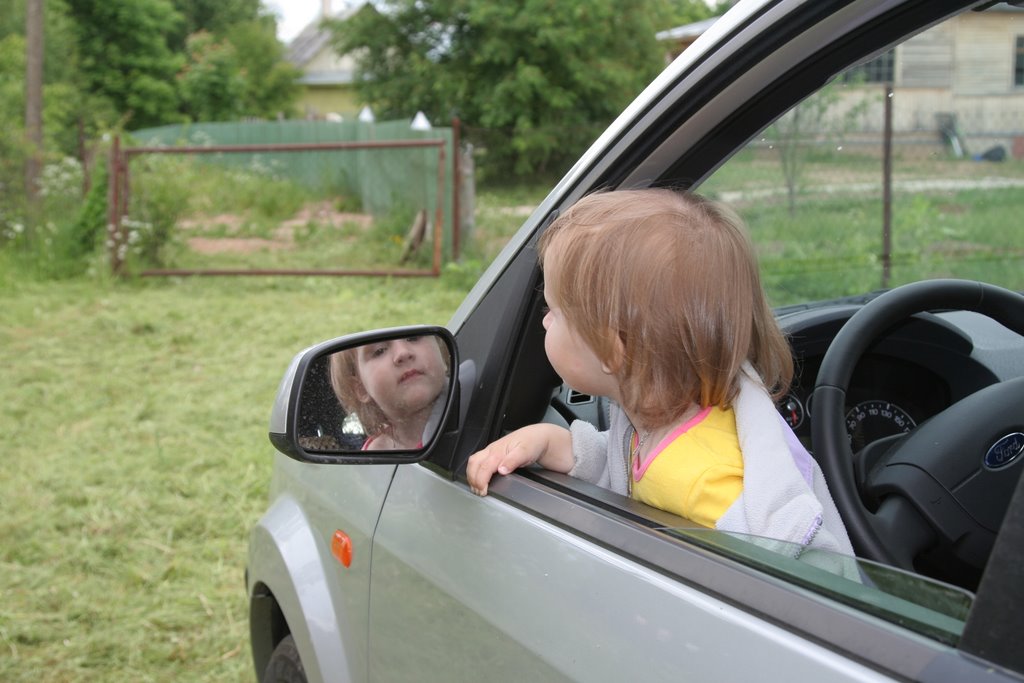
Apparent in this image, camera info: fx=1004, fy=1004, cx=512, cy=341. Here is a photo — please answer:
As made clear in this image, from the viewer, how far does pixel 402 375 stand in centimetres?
162

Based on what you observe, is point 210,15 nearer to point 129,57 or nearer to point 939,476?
point 129,57

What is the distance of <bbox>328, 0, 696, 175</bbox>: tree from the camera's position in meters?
25.4

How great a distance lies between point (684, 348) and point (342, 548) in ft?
2.82

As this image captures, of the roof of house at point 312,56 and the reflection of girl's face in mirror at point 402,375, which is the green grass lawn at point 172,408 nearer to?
the reflection of girl's face in mirror at point 402,375

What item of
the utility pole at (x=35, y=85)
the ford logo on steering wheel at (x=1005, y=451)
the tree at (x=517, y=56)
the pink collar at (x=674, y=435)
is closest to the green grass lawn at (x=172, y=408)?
the utility pole at (x=35, y=85)

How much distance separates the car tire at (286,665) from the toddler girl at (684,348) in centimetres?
106

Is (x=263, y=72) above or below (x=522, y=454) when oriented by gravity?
above

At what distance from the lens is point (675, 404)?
4.37 feet

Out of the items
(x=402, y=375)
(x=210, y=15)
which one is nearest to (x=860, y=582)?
(x=402, y=375)

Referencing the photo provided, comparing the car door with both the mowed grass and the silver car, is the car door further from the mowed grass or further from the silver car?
the mowed grass

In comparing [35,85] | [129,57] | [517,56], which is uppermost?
[129,57]

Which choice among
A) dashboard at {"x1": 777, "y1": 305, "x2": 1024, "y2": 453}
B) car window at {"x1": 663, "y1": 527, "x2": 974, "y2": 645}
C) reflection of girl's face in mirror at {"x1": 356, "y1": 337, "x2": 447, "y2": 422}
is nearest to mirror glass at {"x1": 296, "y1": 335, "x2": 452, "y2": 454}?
reflection of girl's face in mirror at {"x1": 356, "y1": 337, "x2": 447, "y2": 422}

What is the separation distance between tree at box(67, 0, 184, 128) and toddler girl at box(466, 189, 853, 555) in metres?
42.3

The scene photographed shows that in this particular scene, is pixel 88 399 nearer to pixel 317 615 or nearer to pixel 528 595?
pixel 317 615
